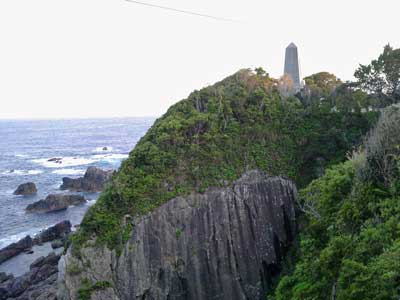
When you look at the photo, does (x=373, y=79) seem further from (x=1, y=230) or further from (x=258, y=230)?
(x=1, y=230)

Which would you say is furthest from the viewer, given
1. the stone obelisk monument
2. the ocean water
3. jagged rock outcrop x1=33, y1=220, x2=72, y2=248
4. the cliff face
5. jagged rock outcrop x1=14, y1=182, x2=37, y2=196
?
jagged rock outcrop x1=14, y1=182, x2=37, y2=196

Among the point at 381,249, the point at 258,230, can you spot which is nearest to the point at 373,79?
the point at 258,230

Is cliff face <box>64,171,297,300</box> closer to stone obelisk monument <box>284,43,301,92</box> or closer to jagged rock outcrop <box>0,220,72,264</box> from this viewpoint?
jagged rock outcrop <box>0,220,72,264</box>

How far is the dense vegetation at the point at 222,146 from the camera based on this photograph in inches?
752

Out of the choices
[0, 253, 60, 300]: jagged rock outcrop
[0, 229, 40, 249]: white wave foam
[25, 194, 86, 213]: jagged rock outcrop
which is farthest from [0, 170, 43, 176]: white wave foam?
[0, 253, 60, 300]: jagged rock outcrop

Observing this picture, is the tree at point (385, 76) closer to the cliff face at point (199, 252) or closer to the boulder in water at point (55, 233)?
the cliff face at point (199, 252)

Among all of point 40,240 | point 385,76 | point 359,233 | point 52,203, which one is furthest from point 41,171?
point 359,233

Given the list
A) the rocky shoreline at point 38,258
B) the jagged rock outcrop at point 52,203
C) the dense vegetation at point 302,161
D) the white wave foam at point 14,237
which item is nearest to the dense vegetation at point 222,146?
the dense vegetation at point 302,161

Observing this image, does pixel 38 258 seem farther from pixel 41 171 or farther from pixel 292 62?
pixel 41 171

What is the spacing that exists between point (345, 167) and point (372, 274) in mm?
6047

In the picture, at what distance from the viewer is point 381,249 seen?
27.5ft

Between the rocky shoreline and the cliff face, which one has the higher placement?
the cliff face

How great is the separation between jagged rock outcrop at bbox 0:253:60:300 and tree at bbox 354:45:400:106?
80.4 ft

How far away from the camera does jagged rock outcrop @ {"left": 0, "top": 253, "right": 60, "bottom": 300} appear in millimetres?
23625
